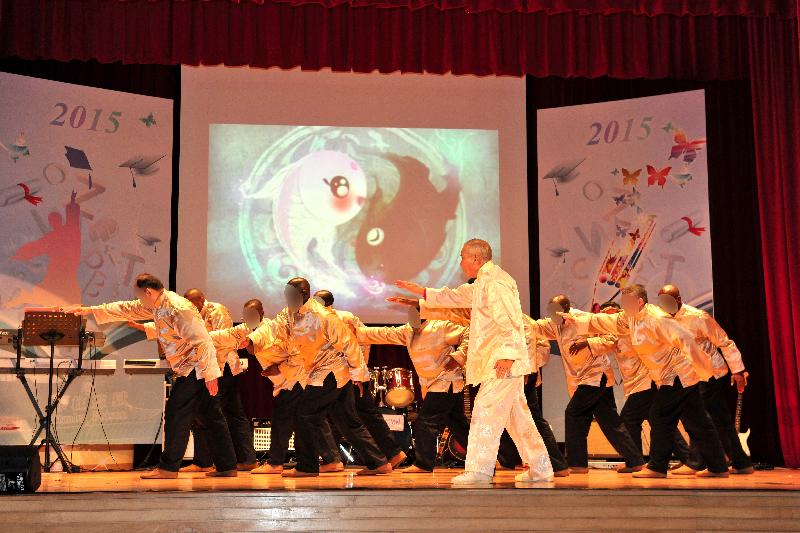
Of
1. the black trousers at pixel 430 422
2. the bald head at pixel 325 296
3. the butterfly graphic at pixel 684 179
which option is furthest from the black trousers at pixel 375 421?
the butterfly graphic at pixel 684 179

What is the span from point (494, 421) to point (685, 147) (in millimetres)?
5673

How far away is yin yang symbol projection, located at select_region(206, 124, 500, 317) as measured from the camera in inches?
417

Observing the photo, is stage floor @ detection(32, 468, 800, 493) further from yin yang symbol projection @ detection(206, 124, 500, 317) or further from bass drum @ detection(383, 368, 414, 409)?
→ yin yang symbol projection @ detection(206, 124, 500, 317)

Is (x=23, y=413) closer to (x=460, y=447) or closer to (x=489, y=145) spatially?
(x=460, y=447)

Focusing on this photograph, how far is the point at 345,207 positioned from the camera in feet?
35.2

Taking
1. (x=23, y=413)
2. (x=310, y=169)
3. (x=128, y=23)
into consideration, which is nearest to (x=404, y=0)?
(x=310, y=169)

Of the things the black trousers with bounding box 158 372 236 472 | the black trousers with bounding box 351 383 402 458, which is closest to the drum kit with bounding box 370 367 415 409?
the black trousers with bounding box 351 383 402 458

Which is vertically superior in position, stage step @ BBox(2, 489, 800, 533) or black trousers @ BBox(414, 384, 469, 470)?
black trousers @ BBox(414, 384, 469, 470)

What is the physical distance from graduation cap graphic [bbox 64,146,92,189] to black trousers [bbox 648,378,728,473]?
6400mm

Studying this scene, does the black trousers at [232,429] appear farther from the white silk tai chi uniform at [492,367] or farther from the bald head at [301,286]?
the white silk tai chi uniform at [492,367]

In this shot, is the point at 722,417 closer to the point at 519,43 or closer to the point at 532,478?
the point at 532,478

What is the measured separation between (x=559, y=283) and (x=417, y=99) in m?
2.59

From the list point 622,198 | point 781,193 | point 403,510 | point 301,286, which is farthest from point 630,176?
point 403,510

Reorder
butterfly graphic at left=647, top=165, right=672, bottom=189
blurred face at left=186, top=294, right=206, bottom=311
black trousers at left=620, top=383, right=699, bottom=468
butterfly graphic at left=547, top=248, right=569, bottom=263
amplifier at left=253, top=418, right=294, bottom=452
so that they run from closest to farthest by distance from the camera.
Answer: black trousers at left=620, top=383, right=699, bottom=468, blurred face at left=186, top=294, right=206, bottom=311, amplifier at left=253, top=418, right=294, bottom=452, butterfly graphic at left=647, top=165, right=672, bottom=189, butterfly graphic at left=547, top=248, right=569, bottom=263
